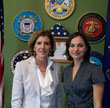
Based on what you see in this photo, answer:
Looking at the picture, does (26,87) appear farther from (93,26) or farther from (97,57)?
(93,26)

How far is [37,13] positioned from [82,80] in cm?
148

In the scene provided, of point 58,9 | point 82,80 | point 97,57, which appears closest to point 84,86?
point 82,80

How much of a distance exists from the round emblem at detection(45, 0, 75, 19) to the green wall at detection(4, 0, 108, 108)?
0.20ft

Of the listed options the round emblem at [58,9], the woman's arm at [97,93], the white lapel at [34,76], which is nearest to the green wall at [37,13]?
the round emblem at [58,9]

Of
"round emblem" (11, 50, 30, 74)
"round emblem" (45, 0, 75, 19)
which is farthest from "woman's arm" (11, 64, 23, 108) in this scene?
"round emblem" (45, 0, 75, 19)

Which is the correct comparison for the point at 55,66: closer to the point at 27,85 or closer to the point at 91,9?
the point at 27,85

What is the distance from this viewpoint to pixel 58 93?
5.31 feet

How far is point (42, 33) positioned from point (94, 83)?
2.27 ft

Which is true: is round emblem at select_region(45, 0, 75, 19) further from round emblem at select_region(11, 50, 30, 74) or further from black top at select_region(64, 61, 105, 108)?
black top at select_region(64, 61, 105, 108)

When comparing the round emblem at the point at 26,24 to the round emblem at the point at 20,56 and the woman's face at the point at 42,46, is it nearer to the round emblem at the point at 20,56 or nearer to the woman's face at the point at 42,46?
the round emblem at the point at 20,56

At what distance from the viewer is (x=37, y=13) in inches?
95.1

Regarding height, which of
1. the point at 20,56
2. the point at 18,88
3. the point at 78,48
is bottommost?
the point at 18,88

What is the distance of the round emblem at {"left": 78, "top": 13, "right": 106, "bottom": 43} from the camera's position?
2303 mm

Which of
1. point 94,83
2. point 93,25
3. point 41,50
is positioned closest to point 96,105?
point 94,83
